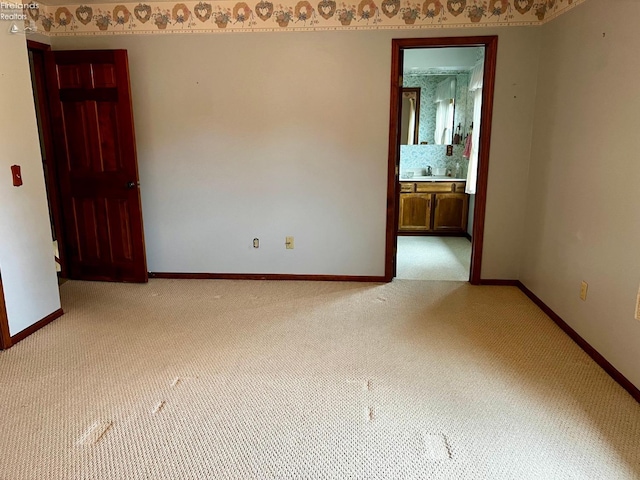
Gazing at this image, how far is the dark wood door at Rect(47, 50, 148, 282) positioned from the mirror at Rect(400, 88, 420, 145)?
414 centimetres

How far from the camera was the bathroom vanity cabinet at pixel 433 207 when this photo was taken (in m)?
6.01

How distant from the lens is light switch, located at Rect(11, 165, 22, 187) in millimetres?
2762

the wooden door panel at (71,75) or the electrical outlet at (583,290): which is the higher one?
the wooden door panel at (71,75)

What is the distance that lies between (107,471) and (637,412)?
94.7 inches

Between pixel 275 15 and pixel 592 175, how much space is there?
8.82 ft

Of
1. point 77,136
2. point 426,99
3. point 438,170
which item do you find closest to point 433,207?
point 438,170

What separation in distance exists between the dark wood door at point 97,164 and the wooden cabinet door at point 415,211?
3558 mm

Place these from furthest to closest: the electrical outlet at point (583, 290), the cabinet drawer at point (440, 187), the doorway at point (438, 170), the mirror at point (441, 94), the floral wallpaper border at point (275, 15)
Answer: the cabinet drawer at point (440, 187) → the mirror at point (441, 94) → the doorway at point (438, 170) → the floral wallpaper border at point (275, 15) → the electrical outlet at point (583, 290)

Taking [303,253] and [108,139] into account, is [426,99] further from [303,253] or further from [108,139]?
[108,139]

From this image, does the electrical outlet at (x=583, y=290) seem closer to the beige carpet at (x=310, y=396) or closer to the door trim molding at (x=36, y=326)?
the beige carpet at (x=310, y=396)

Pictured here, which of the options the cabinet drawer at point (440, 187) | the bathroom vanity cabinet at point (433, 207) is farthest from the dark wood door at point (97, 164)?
the cabinet drawer at point (440, 187)

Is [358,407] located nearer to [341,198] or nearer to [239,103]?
[341,198]

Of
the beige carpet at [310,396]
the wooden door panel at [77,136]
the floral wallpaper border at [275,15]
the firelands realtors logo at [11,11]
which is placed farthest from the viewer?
the wooden door panel at [77,136]

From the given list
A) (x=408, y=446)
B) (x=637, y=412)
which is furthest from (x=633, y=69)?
(x=408, y=446)
